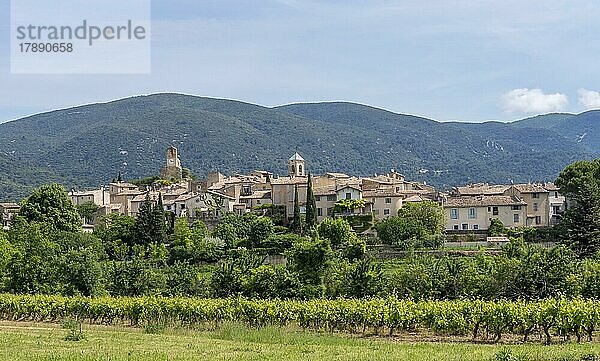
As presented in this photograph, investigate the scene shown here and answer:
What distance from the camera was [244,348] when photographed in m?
20.3

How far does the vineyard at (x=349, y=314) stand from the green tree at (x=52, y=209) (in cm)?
3337

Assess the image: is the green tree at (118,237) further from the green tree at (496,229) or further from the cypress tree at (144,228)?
the green tree at (496,229)

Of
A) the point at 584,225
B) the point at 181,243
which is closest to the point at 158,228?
the point at 181,243

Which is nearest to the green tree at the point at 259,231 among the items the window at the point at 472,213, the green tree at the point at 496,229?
the window at the point at 472,213

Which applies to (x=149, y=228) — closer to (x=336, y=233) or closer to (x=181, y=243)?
(x=181, y=243)

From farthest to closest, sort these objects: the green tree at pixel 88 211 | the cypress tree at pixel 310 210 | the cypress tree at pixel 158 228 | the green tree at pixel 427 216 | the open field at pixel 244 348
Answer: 1. the green tree at pixel 88 211
2. the cypress tree at pixel 310 210
3. the cypress tree at pixel 158 228
4. the green tree at pixel 427 216
5. the open field at pixel 244 348

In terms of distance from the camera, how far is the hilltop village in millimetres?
63344

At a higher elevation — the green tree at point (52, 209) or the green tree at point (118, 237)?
the green tree at point (52, 209)

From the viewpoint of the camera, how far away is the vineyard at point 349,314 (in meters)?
24.3

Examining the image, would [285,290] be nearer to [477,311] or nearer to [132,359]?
[477,311]

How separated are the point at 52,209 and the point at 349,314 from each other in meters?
45.0

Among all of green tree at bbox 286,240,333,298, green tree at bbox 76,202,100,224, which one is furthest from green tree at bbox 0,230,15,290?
green tree at bbox 76,202,100,224

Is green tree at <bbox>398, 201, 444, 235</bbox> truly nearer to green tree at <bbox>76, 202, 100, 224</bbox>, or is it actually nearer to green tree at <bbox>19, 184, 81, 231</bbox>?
green tree at <bbox>19, 184, 81, 231</bbox>

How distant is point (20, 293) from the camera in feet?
120
